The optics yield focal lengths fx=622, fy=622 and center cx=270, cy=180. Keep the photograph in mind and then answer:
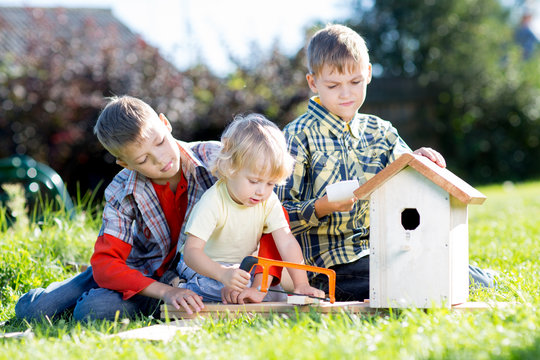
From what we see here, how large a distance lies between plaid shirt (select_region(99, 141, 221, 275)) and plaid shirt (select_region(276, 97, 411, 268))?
0.45 meters

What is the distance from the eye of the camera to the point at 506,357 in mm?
1801

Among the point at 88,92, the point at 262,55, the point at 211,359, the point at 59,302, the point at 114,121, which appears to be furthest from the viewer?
the point at 262,55

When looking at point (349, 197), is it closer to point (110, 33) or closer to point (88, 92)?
point (88, 92)

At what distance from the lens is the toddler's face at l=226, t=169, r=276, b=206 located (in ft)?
9.09

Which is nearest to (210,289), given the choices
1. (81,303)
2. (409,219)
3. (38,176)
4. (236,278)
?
(236,278)

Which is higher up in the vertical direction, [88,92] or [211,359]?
A: [88,92]

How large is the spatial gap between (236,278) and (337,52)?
4.04ft

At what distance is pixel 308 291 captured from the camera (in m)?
2.79

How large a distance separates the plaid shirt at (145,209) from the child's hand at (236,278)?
21.7 inches

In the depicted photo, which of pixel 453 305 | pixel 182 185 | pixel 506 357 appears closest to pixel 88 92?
pixel 182 185

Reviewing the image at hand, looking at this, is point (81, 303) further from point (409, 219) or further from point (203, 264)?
point (409, 219)

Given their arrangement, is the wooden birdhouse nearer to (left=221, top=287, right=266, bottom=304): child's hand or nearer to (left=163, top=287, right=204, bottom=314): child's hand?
(left=221, top=287, right=266, bottom=304): child's hand

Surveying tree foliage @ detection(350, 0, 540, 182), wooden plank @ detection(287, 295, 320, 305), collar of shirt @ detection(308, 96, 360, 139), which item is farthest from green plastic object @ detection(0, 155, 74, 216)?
tree foliage @ detection(350, 0, 540, 182)

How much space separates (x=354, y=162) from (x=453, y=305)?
38.6 inches
